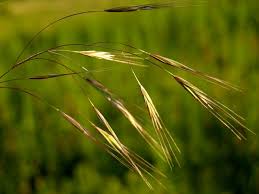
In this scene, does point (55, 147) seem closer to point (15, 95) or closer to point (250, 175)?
point (15, 95)

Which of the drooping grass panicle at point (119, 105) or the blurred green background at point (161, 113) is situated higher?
the drooping grass panicle at point (119, 105)

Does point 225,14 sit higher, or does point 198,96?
point 198,96

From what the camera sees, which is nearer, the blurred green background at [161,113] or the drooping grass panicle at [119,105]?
the drooping grass panicle at [119,105]

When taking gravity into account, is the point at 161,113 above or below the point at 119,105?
below

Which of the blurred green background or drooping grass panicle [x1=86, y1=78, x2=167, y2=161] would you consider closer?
drooping grass panicle [x1=86, y1=78, x2=167, y2=161]

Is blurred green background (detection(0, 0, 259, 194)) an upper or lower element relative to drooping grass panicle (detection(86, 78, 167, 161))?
lower

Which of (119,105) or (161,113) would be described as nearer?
(119,105)

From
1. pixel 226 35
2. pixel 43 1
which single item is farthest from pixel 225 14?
pixel 43 1

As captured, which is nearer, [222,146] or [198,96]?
[198,96]
